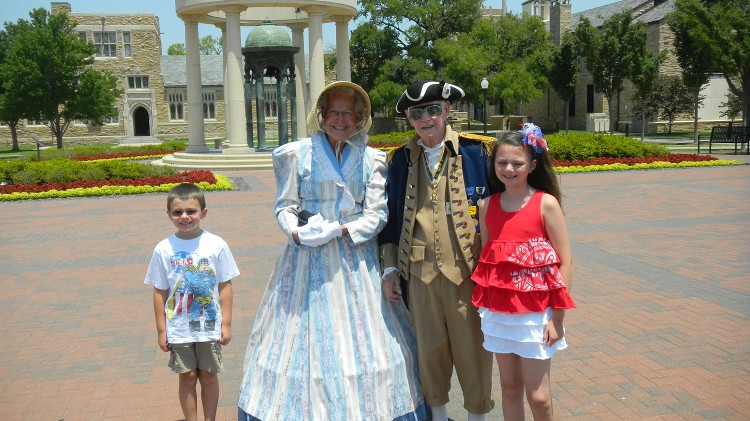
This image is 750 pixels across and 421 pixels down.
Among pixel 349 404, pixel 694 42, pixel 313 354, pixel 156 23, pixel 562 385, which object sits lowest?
pixel 562 385

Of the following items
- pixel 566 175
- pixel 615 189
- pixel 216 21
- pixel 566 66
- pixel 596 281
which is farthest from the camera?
pixel 566 66

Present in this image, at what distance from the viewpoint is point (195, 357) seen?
3.76 metres

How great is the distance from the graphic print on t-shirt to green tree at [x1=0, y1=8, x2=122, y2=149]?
4235 centimetres

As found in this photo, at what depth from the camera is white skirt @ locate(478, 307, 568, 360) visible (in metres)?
3.25

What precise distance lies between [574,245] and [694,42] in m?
23.9

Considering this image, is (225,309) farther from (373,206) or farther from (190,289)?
(373,206)

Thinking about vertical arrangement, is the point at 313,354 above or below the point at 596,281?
above

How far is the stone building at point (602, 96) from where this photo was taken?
142 ft

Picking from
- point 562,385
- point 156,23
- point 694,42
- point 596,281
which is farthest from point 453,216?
point 156,23

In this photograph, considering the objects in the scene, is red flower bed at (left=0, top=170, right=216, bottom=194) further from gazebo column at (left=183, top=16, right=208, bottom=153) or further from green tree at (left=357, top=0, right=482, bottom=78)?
green tree at (left=357, top=0, right=482, bottom=78)

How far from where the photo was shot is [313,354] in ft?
11.7

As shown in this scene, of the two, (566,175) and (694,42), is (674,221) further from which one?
(694,42)

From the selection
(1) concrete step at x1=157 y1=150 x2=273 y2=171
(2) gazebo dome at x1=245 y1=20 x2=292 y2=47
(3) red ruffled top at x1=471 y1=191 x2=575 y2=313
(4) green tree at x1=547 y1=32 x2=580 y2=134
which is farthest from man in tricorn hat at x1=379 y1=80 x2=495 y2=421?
(4) green tree at x1=547 y1=32 x2=580 y2=134

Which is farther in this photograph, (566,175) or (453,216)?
(566,175)
